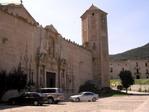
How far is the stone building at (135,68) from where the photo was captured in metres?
96.2

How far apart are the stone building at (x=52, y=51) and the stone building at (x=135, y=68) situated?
167 ft

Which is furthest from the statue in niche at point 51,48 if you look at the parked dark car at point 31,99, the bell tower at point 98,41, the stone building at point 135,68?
the stone building at point 135,68

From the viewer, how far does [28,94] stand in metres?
19.2

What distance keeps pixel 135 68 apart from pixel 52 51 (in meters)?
69.8

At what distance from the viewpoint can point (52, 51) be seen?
3306 cm

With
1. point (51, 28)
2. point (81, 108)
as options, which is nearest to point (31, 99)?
point (81, 108)

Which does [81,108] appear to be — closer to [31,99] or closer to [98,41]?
[31,99]

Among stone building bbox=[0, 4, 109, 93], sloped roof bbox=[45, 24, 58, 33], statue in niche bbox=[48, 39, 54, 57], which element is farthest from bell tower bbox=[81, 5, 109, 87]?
statue in niche bbox=[48, 39, 54, 57]

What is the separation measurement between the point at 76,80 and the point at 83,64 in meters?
4.37

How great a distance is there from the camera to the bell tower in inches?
1828

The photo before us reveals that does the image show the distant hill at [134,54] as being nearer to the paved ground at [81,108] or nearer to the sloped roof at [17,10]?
the sloped roof at [17,10]

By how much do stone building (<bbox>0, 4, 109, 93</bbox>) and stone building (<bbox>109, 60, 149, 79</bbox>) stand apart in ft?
167

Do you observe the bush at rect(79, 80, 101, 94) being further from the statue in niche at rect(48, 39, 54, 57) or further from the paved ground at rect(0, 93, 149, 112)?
the paved ground at rect(0, 93, 149, 112)

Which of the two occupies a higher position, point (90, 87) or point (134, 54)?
point (134, 54)
